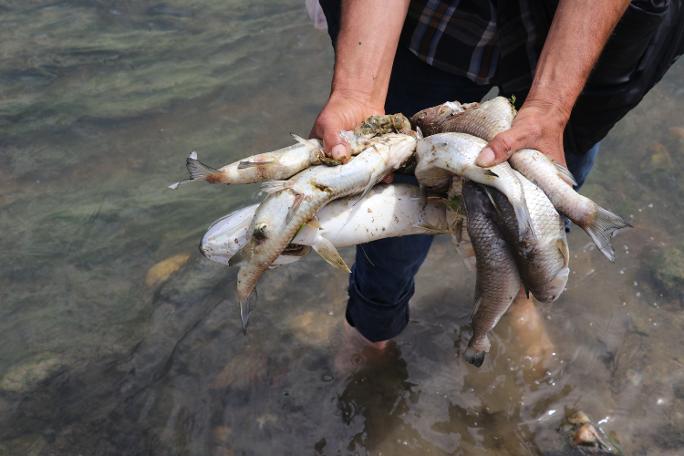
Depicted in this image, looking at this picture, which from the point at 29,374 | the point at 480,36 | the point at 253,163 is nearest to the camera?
the point at 253,163

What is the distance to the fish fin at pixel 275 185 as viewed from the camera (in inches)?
75.0

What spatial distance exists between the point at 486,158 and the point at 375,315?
1.66m

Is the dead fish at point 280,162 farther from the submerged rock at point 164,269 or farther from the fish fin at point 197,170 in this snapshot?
the submerged rock at point 164,269

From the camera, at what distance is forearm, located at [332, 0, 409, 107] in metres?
2.20

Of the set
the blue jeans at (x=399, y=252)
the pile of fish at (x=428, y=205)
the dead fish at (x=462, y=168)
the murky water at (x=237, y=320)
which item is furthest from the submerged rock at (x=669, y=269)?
the dead fish at (x=462, y=168)

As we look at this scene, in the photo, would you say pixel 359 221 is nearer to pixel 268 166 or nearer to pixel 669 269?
pixel 268 166

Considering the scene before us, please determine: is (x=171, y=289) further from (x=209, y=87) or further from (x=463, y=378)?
(x=209, y=87)

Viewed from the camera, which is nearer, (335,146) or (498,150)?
(498,150)

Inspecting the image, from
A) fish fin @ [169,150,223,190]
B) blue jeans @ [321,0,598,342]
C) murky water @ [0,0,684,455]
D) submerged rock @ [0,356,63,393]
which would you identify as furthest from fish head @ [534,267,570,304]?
submerged rock @ [0,356,63,393]

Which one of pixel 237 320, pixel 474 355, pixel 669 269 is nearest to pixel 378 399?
pixel 237 320

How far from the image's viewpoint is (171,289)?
13.6 feet

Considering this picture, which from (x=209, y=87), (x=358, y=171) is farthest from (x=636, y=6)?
(x=209, y=87)

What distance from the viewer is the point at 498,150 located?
1812mm

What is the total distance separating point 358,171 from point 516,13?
91 cm
